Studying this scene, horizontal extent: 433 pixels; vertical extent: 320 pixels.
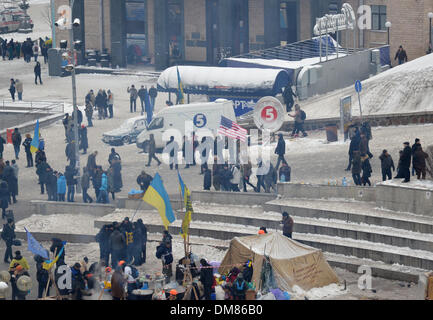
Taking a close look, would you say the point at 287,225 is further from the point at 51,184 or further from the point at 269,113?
the point at 51,184

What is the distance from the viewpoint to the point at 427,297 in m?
17.9

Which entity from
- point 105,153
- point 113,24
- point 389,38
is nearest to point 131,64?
point 113,24

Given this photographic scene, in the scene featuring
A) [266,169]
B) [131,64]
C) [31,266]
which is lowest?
[31,266]

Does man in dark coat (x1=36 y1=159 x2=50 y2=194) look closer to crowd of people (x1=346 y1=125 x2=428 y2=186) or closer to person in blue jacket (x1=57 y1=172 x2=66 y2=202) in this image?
person in blue jacket (x1=57 y1=172 x2=66 y2=202)

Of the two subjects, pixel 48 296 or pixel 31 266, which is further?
pixel 31 266

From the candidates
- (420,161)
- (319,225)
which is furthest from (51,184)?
(420,161)

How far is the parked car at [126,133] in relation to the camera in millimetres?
34728

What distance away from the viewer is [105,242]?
21.9 m

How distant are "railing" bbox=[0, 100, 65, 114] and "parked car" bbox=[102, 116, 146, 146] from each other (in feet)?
22.6

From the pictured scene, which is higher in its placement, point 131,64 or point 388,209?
point 131,64

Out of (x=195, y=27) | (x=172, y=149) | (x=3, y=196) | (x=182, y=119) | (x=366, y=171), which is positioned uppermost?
(x=195, y=27)

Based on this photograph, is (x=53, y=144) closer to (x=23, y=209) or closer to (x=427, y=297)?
(x=23, y=209)

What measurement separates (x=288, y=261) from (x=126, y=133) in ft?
54.1

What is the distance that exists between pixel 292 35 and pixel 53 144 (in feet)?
64.3
